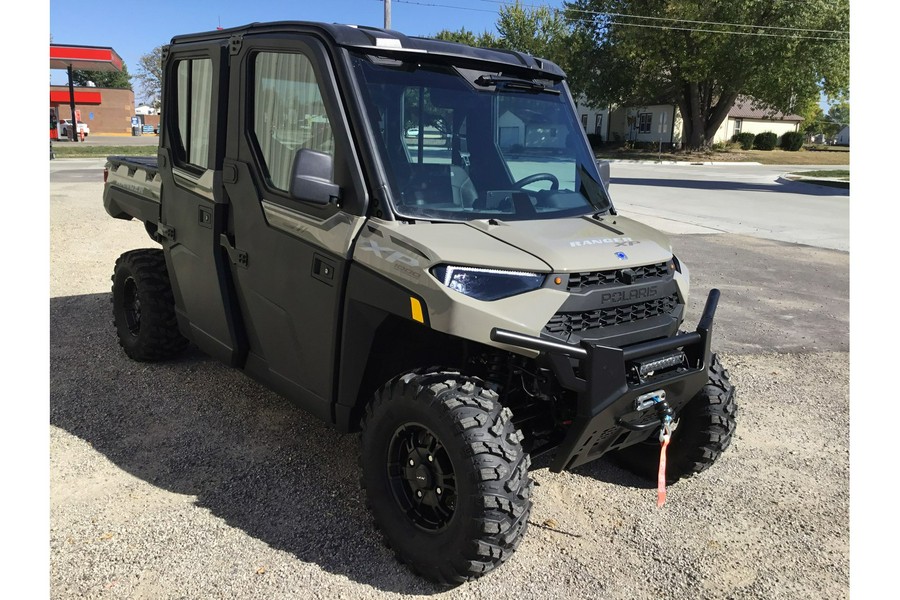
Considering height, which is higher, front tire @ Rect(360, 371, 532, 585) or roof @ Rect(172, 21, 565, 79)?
roof @ Rect(172, 21, 565, 79)

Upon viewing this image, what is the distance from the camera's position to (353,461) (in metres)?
4.21

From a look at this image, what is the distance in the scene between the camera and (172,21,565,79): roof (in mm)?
3391

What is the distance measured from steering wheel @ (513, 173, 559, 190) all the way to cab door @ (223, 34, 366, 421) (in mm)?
889

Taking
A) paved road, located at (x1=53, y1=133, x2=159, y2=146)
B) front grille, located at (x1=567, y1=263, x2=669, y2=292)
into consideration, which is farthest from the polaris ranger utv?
paved road, located at (x1=53, y1=133, x2=159, y2=146)

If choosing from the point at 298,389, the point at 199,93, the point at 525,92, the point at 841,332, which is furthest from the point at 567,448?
the point at 841,332

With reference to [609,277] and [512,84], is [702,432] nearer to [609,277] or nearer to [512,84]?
[609,277]

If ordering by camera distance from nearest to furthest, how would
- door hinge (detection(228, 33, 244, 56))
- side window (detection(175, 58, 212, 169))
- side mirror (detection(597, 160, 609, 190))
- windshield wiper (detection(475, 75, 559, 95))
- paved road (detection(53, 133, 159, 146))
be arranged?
windshield wiper (detection(475, 75, 559, 95))
door hinge (detection(228, 33, 244, 56))
side mirror (detection(597, 160, 609, 190))
side window (detection(175, 58, 212, 169))
paved road (detection(53, 133, 159, 146))

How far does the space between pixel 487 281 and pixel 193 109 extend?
8.53 feet

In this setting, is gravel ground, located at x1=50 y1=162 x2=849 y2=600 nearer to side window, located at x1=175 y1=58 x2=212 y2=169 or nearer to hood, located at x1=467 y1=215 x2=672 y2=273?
hood, located at x1=467 y1=215 x2=672 y2=273

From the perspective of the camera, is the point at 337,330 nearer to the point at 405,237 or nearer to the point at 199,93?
the point at 405,237

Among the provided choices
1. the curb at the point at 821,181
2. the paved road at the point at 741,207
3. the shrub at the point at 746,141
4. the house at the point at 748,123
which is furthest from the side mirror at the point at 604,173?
the house at the point at 748,123

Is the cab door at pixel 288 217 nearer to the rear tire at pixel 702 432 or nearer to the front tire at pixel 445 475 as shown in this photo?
the front tire at pixel 445 475

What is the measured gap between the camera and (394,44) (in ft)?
11.2

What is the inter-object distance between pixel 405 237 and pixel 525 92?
1293 millimetres
